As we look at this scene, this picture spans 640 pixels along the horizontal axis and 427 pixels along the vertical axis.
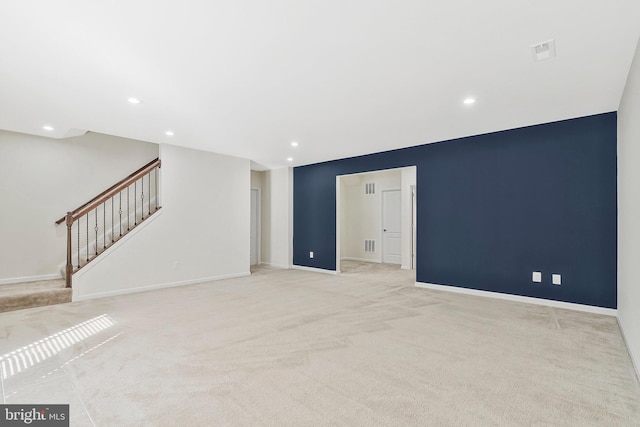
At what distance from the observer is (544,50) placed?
8.40 feet

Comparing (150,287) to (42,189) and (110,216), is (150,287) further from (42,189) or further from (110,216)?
(42,189)

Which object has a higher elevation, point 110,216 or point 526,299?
point 110,216

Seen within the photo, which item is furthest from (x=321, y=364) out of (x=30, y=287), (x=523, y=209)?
(x=30, y=287)

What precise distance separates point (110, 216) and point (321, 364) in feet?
17.7

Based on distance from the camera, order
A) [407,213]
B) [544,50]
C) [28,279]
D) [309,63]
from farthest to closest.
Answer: [407,213], [28,279], [309,63], [544,50]

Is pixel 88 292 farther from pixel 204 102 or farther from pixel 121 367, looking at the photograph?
pixel 204 102

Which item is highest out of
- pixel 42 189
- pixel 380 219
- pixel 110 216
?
pixel 42 189

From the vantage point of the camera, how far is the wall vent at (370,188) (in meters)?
9.23

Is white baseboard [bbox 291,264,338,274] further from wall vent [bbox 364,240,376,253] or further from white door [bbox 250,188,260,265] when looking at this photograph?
wall vent [bbox 364,240,376,253]

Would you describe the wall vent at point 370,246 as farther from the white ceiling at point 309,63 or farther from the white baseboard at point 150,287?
the white ceiling at point 309,63

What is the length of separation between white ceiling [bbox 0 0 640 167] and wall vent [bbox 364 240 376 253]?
495 cm

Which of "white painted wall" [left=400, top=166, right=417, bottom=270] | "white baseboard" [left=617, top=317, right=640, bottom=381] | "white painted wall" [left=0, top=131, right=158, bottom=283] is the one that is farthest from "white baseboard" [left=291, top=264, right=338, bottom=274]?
"white baseboard" [left=617, top=317, right=640, bottom=381]

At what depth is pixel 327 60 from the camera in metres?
2.75

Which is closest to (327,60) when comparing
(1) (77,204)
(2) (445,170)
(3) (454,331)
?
(3) (454,331)
